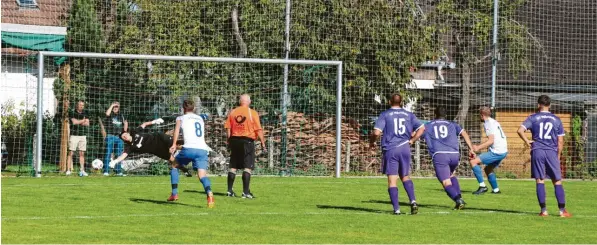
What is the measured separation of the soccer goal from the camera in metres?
28.2

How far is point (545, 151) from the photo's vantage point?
17141 millimetres

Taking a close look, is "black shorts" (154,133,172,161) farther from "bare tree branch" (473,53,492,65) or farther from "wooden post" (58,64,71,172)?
"bare tree branch" (473,53,492,65)

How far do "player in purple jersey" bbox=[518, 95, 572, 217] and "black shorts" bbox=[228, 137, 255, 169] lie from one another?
530 centimetres

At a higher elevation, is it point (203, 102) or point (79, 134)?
point (203, 102)

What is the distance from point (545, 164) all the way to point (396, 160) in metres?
2.38

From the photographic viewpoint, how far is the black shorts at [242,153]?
20016 millimetres

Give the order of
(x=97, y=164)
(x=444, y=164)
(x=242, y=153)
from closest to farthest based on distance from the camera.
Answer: (x=444, y=164)
(x=242, y=153)
(x=97, y=164)

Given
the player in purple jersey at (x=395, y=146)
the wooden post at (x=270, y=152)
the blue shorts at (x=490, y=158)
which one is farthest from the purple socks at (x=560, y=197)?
the wooden post at (x=270, y=152)

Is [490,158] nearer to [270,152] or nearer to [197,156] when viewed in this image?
[197,156]

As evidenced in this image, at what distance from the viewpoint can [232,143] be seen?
20156mm

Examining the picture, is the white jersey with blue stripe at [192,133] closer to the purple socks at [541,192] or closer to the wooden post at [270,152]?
the purple socks at [541,192]

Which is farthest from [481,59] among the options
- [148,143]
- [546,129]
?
[546,129]

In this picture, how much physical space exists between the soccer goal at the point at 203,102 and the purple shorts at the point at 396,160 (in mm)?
11774

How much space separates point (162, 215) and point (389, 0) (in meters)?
17.3
